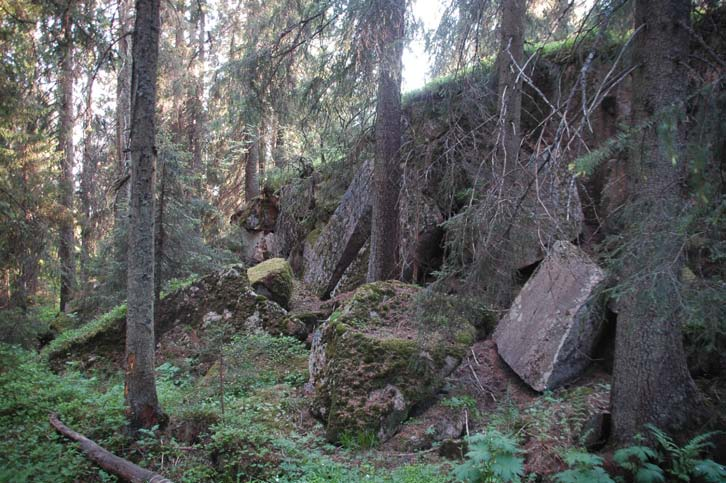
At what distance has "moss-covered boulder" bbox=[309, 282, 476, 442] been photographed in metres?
5.43

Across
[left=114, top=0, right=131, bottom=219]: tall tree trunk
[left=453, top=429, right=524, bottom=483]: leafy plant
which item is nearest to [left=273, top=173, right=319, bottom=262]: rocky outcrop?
[left=114, top=0, right=131, bottom=219]: tall tree trunk

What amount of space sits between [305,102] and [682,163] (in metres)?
6.89

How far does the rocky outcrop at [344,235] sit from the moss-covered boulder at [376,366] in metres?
3.87

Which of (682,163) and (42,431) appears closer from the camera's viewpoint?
(682,163)

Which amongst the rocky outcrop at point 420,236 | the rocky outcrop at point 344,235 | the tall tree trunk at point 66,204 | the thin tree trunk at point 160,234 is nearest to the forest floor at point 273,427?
the rocky outcrop at point 420,236

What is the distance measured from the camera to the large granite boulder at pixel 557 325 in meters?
5.62

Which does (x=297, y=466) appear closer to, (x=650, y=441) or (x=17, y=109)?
(x=650, y=441)

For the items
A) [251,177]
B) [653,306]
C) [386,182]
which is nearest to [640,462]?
[653,306]

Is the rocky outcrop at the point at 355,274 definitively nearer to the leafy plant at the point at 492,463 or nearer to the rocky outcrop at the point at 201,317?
the rocky outcrop at the point at 201,317

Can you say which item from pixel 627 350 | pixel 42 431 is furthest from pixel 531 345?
pixel 42 431

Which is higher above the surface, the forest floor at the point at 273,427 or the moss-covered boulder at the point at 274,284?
the moss-covered boulder at the point at 274,284

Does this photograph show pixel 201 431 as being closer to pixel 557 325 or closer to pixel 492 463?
pixel 492 463

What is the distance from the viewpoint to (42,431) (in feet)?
17.4

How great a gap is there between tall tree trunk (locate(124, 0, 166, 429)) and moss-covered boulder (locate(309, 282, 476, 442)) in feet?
7.09
